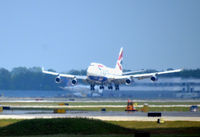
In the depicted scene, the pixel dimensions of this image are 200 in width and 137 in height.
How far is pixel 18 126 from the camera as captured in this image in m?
49.8

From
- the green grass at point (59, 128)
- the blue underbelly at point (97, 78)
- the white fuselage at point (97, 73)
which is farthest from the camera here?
the blue underbelly at point (97, 78)

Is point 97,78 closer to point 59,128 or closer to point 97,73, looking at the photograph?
point 97,73

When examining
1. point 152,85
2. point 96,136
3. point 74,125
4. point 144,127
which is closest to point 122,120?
point 144,127

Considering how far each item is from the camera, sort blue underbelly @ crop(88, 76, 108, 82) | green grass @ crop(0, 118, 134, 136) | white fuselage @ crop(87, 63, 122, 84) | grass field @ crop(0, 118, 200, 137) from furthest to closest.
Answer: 1. blue underbelly @ crop(88, 76, 108, 82)
2. white fuselage @ crop(87, 63, 122, 84)
3. green grass @ crop(0, 118, 134, 136)
4. grass field @ crop(0, 118, 200, 137)

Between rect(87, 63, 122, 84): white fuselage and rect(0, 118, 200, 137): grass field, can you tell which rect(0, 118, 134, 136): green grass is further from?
rect(87, 63, 122, 84): white fuselage

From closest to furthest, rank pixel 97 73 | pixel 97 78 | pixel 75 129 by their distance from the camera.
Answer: pixel 75 129, pixel 97 73, pixel 97 78

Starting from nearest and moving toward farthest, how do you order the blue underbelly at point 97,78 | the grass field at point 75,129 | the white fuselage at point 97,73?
the grass field at point 75,129
the white fuselage at point 97,73
the blue underbelly at point 97,78

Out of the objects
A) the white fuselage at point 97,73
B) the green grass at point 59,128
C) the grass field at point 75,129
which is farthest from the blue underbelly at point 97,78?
the green grass at point 59,128

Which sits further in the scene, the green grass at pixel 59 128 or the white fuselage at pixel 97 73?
the white fuselage at pixel 97 73

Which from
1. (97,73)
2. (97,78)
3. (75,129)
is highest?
(97,73)

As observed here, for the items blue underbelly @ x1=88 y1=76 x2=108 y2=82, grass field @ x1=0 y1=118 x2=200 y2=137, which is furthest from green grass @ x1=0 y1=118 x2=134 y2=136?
blue underbelly @ x1=88 y1=76 x2=108 y2=82

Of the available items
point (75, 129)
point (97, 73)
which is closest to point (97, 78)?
point (97, 73)

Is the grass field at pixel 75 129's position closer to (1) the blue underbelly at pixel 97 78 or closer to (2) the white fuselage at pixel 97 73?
(2) the white fuselage at pixel 97 73

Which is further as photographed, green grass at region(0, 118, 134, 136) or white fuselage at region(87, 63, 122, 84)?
white fuselage at region(87, 63, 122, 84)
